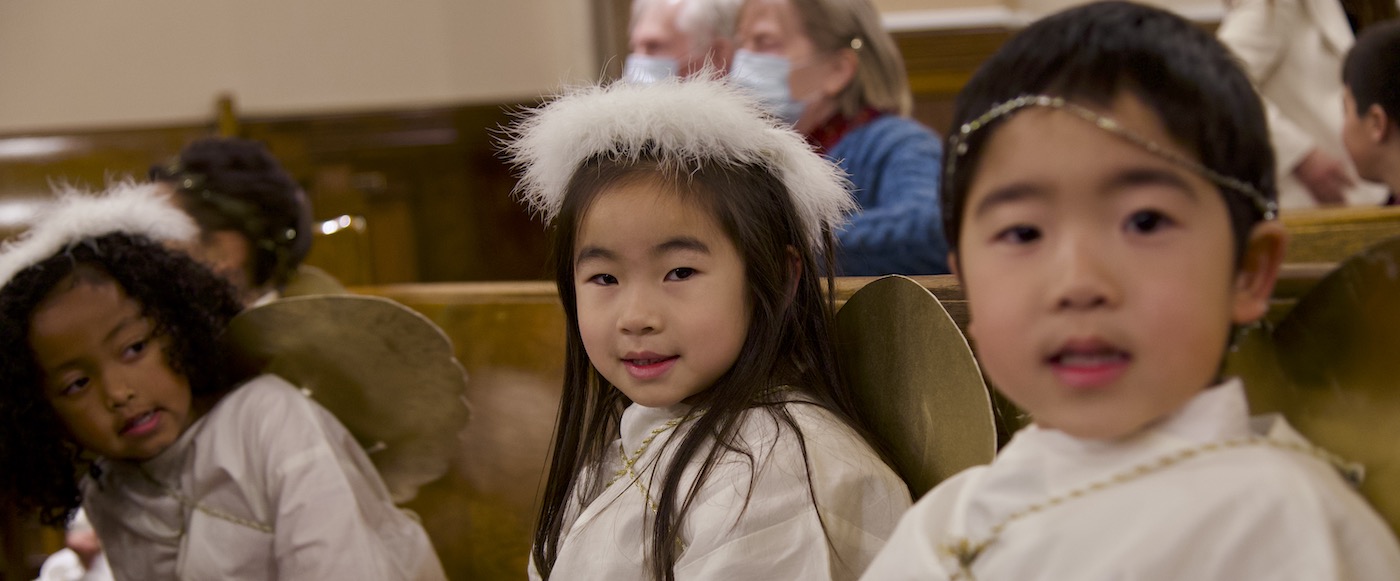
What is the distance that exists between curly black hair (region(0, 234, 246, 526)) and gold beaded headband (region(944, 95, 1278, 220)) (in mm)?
1436

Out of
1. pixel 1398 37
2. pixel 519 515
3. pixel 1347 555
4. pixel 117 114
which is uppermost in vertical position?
pixel 1398 37

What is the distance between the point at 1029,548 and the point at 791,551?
0.40 m

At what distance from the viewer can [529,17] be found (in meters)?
5.29

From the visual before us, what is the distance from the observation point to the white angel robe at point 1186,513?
80 centimetres

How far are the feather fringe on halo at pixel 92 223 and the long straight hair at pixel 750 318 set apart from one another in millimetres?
843

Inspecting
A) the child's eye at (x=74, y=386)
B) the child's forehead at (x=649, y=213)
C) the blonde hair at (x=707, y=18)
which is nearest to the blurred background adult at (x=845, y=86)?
the blonde hair at (x=707, y=18)

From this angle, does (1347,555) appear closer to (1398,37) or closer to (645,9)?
(1398,37)

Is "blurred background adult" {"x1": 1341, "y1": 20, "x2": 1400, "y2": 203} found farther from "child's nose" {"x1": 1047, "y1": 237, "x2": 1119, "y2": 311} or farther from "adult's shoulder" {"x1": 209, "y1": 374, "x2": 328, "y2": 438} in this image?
"adult's shoulder" {"x1": 209, "y1": 374, "x2": 328, "y2": 438}

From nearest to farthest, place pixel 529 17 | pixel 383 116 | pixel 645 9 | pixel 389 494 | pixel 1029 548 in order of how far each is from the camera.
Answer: pixel 1029 548 → pixel 389 494 → pixel 645 9 → pixel 383 116 → pixel 529 17

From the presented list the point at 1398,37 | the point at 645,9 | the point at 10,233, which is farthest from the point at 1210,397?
the point at 10,233

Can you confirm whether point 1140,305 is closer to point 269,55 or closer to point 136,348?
point 136,348

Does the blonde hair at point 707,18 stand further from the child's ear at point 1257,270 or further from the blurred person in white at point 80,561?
the child's ear at point 1257,270

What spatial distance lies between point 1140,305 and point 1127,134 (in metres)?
0.12

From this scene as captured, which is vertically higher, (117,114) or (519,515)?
(117,114)
